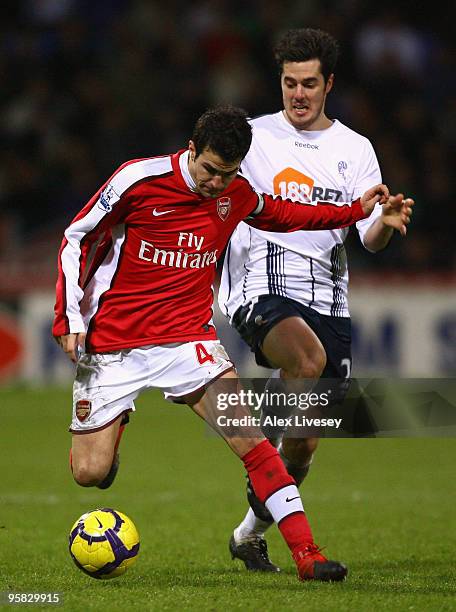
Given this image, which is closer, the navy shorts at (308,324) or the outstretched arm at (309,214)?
the outstretched arm at (309,214)

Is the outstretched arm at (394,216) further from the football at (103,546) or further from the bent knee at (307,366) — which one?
the football at (103,546)

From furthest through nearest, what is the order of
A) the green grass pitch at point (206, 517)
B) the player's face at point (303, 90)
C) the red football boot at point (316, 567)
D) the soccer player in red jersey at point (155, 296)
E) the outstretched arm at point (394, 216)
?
1. the player's face at point (303, 90)
2. the outstretched arm at point (394, 216)
3. the soccer player in red jersey at point (155, 296)
4. the red football boot at point (316, 567)
5. the green grass pitch at point (206, 517)

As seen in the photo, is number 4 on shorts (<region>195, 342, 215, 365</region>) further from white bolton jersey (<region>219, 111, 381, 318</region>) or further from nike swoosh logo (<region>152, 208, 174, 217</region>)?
white bolton jersey (<region>219, 111, 381, 318</region>)

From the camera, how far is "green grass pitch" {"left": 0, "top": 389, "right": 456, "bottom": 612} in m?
4.93

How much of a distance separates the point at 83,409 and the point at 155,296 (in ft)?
1.98

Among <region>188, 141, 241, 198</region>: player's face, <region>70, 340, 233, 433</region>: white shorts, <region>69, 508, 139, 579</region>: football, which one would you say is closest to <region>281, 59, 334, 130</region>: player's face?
<region>188, 141, 241, 198</region>: player's face

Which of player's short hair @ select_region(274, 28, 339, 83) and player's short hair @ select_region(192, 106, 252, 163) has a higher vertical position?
player's short hair @ select_region(274, 28, 339, 83)

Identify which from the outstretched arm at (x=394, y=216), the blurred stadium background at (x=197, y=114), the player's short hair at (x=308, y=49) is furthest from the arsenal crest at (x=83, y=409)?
the blurred stadium background at (x=197, y=114)

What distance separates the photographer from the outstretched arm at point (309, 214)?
5.67m

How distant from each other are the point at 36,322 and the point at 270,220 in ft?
27.9

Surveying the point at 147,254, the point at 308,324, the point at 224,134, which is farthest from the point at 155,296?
the point at 308,324

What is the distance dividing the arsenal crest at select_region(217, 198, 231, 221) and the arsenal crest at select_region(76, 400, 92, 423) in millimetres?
1031

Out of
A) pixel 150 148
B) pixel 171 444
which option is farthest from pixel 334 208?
pixel 150 148

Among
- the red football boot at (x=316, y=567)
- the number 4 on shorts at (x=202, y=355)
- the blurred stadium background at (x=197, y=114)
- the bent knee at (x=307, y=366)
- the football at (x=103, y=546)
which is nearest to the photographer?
the red football boot at (x=316, y=567)
